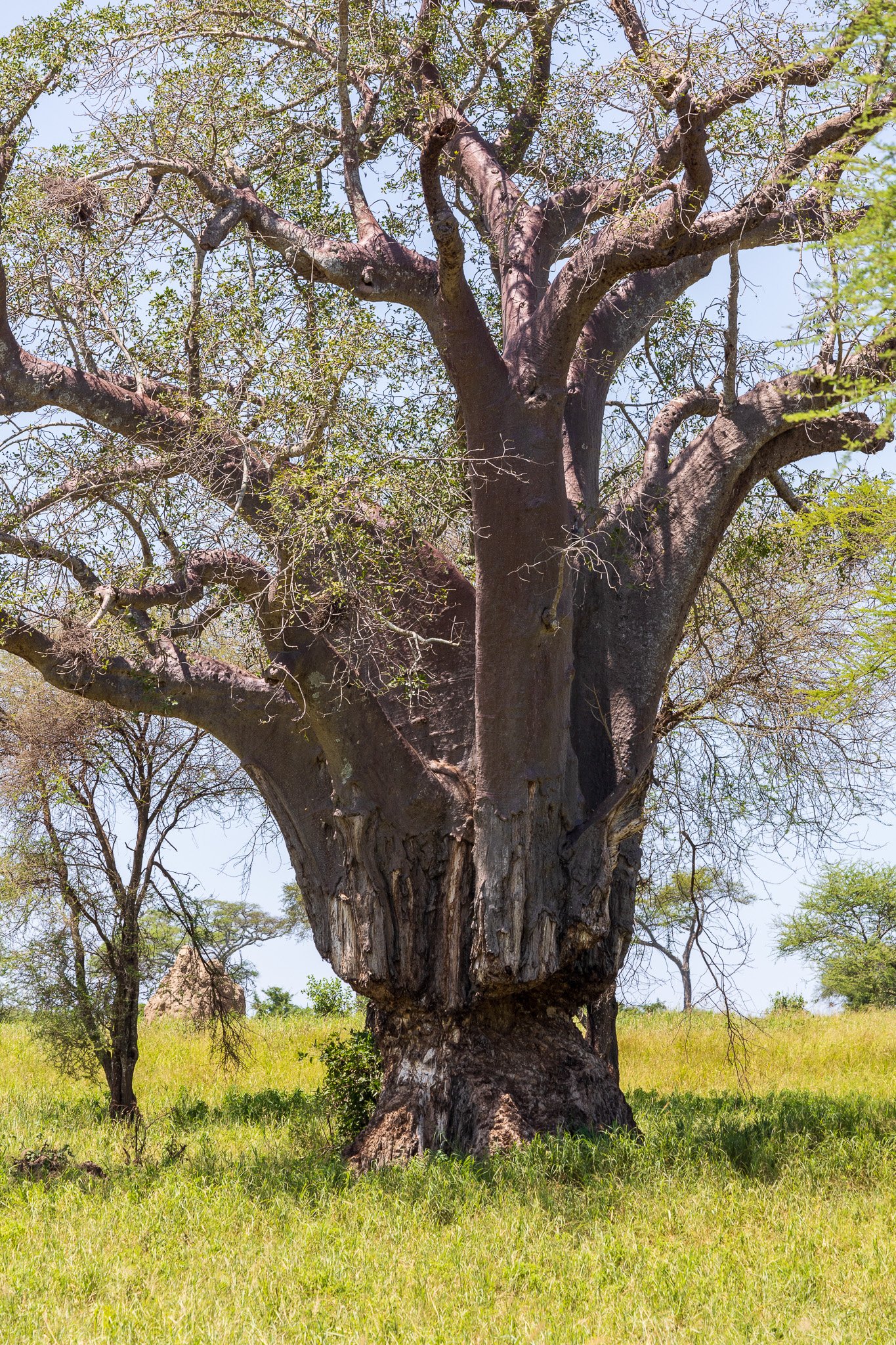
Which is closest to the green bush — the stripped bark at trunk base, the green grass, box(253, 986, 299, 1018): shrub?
the green grass

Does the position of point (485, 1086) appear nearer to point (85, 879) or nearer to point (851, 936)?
point (85, 879)

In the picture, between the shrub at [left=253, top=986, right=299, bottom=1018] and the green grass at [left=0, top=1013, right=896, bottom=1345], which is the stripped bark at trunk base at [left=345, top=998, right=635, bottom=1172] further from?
the shrub at [left=253, top=986, right=299, bottom=1018]

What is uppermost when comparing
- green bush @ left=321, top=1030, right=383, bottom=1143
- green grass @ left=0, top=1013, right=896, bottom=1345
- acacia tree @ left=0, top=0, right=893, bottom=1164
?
acacia tree @ left=0, top=0, right=893, bottom=1164

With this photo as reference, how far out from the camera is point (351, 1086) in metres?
8.67

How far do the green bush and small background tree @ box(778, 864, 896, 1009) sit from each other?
15403mm

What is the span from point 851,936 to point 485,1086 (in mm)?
18461

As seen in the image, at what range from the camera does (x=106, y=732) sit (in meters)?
11.1

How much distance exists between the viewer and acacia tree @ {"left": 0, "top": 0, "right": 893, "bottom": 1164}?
6840 millimetres

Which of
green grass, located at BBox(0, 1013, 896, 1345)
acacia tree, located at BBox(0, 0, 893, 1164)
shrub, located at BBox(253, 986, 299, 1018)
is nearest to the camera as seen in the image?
green grass, located at BBox(0, 1013, 896, 1345)

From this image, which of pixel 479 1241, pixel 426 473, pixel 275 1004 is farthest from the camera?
pixel 275 1004

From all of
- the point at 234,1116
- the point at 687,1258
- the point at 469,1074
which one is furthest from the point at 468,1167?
the point at 234,1116

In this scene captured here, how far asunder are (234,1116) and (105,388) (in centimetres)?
598

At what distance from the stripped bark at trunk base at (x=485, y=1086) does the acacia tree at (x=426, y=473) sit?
0.08ft

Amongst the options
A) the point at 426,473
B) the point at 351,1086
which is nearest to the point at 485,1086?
the point at 351,1086
